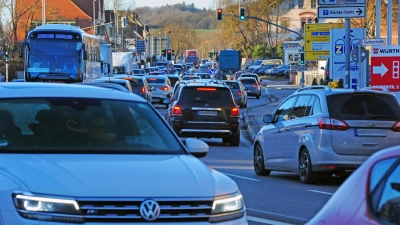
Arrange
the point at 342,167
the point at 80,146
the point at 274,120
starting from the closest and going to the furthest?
the point at 80,146, the point at 342,167, the point at 274,120

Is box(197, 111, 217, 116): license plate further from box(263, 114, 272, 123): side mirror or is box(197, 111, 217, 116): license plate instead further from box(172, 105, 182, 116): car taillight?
box(263, 114, 272, 123): side mirror

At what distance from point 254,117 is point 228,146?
12138mm

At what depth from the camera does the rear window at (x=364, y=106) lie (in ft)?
45.2

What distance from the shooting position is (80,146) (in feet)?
22.5

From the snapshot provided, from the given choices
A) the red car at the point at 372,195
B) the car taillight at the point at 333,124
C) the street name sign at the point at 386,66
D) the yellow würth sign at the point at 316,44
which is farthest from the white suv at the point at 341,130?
the yellow würth sign at the point at 316,44

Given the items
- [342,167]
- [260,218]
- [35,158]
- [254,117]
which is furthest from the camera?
[254,117]

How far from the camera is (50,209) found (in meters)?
5.58

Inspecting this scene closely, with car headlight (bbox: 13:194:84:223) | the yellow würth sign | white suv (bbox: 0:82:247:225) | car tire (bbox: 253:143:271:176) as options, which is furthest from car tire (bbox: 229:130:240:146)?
the yellow würth sign

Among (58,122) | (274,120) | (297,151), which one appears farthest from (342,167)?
(58,122)

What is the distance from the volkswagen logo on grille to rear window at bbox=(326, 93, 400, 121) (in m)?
8.41

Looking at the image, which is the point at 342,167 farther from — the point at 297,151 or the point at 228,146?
the point at 228,146

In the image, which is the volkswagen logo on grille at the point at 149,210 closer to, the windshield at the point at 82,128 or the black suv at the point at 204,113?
the windshield at the point at 82,128

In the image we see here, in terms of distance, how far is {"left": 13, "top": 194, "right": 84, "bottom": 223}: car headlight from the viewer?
5559mm

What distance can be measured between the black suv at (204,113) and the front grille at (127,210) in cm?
1630
